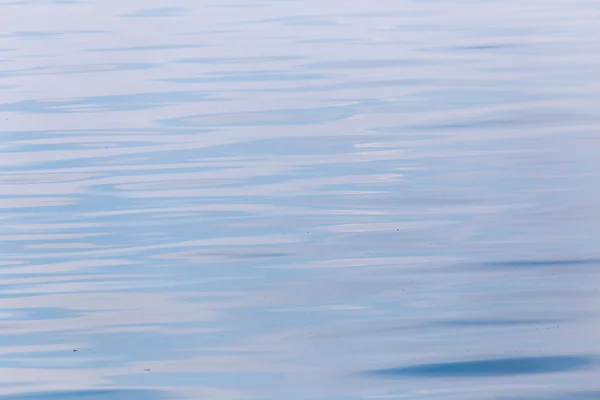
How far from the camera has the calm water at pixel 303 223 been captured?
13.1 feet

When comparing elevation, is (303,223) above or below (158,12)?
below

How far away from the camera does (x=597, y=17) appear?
1177cm

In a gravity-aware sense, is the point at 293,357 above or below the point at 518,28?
below

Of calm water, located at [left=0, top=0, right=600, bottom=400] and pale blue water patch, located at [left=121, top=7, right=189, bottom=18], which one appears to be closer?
calm water, located at [left=0, top=0, right=600, bottom=400]

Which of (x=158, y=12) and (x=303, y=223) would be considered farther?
(x=158, y=12)

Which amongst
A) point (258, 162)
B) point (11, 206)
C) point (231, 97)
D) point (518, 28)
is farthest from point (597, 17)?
point (11, 206)

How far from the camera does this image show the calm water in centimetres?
400

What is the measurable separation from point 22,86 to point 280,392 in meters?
5.68

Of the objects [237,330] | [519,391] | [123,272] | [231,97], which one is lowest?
[519,391]

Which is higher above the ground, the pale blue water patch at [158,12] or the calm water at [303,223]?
the pale blue water patch at [158,12]

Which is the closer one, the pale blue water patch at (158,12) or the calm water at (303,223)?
the calm water at (303,223)

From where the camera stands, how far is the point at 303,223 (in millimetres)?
5504

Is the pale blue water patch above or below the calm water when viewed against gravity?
above

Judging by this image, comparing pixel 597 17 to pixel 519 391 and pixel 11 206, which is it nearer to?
pixel 11 206
